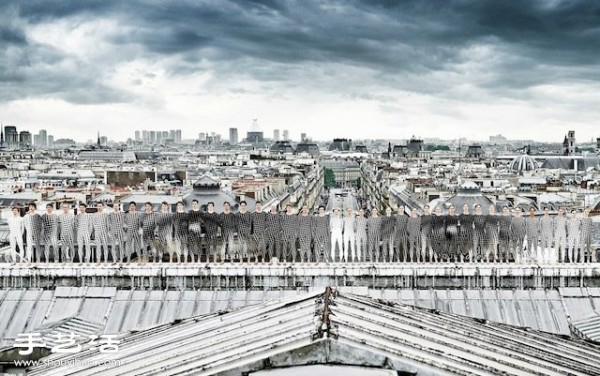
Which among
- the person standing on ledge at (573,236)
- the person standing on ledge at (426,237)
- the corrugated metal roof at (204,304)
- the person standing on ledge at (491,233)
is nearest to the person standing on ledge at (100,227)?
the corrugated metal roof at (204,304)

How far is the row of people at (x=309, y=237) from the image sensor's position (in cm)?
3475

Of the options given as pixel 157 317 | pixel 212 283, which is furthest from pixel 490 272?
pixel 157 317

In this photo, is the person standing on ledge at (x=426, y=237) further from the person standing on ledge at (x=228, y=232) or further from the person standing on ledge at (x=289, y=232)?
the person standing on ledge at (x=228, y=232)

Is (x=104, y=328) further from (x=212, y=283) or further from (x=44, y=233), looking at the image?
(x=44, y=233)

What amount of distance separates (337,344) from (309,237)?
2557 centimetres

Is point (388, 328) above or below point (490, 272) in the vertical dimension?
above

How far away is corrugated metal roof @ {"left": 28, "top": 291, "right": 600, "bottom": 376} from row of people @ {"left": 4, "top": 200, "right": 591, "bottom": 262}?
760 inches

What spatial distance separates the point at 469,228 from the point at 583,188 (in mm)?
65067

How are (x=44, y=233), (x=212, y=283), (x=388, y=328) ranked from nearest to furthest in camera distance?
1. (x=388, y=328)
2. (x=212, y=283)
3. (x=44, y=233)

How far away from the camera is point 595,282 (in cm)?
2933

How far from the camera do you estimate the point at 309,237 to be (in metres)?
36.1

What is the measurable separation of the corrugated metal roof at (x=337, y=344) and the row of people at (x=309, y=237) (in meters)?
19.3

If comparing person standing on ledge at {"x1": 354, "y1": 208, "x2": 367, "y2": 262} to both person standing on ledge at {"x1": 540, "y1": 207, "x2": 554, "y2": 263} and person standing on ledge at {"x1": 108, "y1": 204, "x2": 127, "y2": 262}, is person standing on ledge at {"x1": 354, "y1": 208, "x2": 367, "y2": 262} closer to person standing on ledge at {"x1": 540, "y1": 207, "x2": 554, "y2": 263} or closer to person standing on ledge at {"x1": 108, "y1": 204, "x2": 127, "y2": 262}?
person standing on ledge at {"x1": 540, "y1": 207, "x2": 554, "y2": 263}

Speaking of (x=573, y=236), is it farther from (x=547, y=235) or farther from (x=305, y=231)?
(x=305, y=231)
